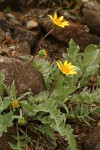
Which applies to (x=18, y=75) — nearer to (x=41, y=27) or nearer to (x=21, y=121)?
(x=21, y=121)

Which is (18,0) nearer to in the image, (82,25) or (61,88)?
(82,25)

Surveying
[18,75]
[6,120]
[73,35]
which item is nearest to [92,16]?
[73,35]

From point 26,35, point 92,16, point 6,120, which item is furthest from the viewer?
point 92,16

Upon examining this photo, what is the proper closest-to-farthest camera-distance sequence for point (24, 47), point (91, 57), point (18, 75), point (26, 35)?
point (18, 75) < point (91, 57) < point (24, 47) < point (26, 35)

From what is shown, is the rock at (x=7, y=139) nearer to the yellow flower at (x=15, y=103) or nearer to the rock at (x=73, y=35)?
the yellow flower at (x=15, y=103)

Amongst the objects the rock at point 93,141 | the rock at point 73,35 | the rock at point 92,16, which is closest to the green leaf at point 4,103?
the rock at point 93,141

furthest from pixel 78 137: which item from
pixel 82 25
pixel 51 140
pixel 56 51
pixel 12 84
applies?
pixel 82 25
